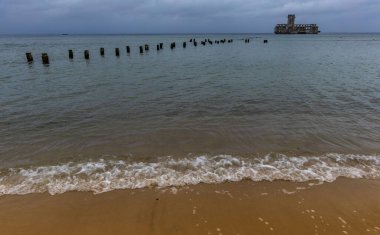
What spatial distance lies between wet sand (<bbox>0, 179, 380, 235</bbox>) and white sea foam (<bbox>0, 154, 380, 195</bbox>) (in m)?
0.34

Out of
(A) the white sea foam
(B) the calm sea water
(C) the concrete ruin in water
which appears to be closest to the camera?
(A) the white sea foam

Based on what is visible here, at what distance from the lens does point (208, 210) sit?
5.86m

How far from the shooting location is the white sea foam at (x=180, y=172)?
697 cm

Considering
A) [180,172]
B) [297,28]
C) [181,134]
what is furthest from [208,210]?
[297,28]

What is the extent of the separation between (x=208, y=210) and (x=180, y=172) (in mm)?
1835

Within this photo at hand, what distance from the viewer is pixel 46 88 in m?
18.3

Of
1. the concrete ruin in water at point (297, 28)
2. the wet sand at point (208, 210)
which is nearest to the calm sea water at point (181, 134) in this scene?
the wet sand at point (208, 210)

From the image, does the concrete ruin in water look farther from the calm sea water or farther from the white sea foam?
the white sea foam

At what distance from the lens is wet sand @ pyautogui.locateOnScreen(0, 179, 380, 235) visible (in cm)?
534

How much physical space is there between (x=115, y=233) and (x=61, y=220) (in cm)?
116

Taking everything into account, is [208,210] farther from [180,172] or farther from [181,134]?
[181,134]

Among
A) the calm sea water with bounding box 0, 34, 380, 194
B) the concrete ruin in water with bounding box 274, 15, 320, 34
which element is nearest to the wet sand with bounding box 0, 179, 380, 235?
the calm sea water with bounding box 0, 34, 380, 194

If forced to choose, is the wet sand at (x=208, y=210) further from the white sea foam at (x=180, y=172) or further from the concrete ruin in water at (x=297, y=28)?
the concrete ruin in water at (x=297, y=28)

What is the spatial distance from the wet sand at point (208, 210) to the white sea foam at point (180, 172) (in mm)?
339
